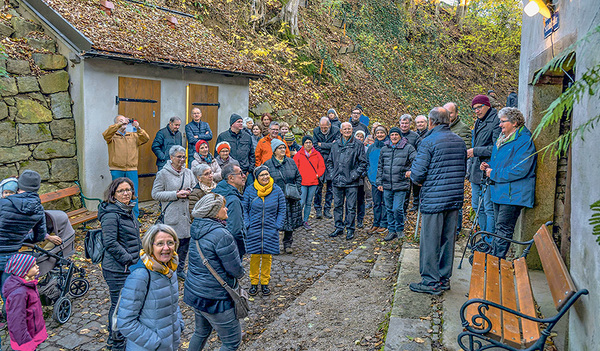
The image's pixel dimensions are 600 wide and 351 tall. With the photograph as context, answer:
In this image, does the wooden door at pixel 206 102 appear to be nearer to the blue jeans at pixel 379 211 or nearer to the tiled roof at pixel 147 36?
the tiled roof at pixel 147 36

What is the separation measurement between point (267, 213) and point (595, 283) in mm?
4063

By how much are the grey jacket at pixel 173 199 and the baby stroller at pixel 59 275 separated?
4.07ft

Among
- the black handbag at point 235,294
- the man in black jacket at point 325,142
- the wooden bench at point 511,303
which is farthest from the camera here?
the man in black jacket at point 325,142

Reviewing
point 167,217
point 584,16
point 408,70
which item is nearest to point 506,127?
point 584,16

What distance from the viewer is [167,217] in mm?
6266

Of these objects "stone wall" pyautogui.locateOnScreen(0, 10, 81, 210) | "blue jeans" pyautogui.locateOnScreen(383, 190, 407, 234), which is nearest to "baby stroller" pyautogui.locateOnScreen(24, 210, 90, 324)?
"stone wall" pyautogui.locateOnScreen(0, 10, 81, 210)

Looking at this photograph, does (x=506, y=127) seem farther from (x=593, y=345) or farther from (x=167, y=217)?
(x=167, y=217)

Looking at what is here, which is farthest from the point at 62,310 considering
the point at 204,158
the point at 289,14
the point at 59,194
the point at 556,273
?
the point at 289,14

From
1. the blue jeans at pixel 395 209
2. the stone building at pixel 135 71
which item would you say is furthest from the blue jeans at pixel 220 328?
the stone building at pixel 135 71

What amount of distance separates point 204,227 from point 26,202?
7.92 ft

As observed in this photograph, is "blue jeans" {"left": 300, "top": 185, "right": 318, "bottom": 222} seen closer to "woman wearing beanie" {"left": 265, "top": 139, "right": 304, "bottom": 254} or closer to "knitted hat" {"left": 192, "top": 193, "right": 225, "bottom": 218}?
"woman wearing beanie" {"left": 265, "top": 139, "right": 304, "bottom": 254}

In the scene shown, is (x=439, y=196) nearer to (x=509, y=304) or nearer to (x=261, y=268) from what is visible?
(x=509, y=304)

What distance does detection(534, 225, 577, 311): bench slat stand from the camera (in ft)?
10.9

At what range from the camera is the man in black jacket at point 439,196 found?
16.8 ft
